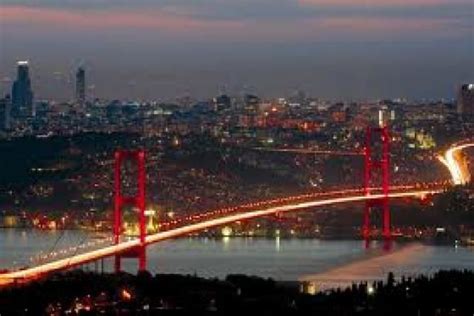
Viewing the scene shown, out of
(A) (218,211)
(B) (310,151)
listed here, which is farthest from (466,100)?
(A) (218,211)

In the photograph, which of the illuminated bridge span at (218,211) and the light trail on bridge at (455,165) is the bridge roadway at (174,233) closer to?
the illuminated bridge span at (218,211)

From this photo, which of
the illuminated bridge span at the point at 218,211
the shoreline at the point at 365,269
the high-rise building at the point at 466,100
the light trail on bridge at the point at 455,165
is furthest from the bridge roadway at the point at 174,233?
the high-rise building at the point at 466,100

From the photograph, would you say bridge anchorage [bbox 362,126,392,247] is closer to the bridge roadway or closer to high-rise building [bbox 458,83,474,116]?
the bridge roadway

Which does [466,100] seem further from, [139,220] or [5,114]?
[139,220]

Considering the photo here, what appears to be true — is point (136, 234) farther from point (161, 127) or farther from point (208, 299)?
point (161, 127)

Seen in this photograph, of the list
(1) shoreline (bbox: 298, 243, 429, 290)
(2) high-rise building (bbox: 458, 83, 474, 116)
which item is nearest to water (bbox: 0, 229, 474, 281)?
(1) shoreline (bbox: 298, 243, 429, 290)
